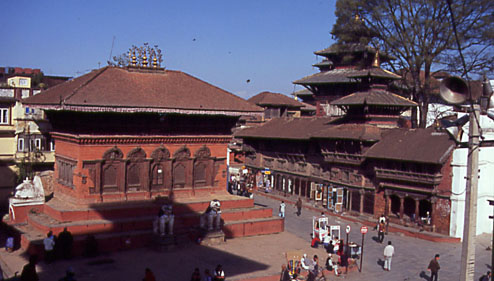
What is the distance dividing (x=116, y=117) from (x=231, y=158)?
25315mm

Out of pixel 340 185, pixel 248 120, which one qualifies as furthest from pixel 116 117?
pixel 248 120

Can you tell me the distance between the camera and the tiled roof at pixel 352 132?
31.0 meters

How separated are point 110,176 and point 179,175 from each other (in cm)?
358

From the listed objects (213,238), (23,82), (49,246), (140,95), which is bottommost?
(213,238)

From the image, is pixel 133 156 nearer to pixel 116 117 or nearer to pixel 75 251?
pixel 116 117

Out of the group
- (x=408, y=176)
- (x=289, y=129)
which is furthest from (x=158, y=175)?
(x=289, y=129)

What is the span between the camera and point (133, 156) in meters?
24.6

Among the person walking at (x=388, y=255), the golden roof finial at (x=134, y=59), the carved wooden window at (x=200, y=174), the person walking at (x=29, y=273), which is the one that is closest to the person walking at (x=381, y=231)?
the person walking at (x=388, y=255)

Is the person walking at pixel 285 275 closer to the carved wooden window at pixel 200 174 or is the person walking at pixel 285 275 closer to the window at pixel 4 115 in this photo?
the carved wooden window at pixel 200 174

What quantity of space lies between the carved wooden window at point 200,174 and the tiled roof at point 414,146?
32.4 ft

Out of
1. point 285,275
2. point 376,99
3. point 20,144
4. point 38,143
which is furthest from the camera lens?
Result: point 38,143

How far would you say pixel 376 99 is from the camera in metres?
32.6

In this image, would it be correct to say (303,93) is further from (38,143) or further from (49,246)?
(49,246)

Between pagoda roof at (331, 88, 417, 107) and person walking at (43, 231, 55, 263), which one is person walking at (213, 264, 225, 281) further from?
pagoda roof at (331, 88, 417, 107)
